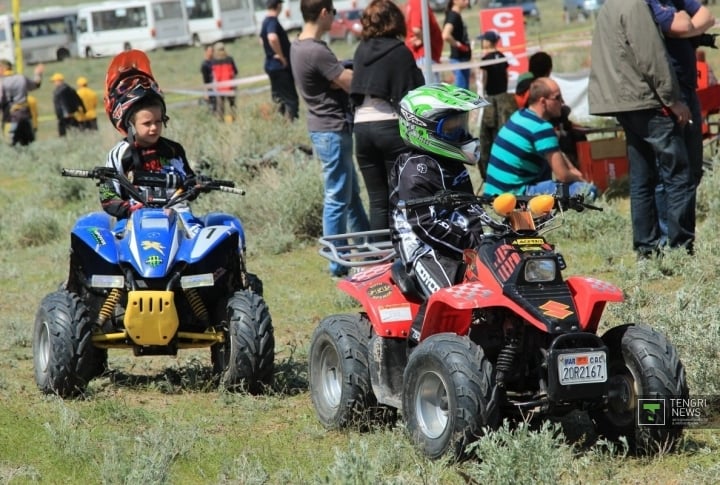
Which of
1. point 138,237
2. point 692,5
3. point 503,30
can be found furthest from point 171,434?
point 503,30

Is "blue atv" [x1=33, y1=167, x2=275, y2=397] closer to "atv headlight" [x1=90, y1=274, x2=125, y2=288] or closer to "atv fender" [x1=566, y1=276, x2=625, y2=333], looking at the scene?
"atv headlight" [x1=90, y1=274, x2=125, y2=288]

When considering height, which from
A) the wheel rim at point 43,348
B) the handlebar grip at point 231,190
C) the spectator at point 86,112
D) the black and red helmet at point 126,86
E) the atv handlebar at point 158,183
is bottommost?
the spectator at point 86,112

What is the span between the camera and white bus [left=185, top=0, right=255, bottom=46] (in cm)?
5266

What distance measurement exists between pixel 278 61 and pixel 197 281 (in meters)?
10.5

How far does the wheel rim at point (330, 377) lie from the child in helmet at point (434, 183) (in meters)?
0.71

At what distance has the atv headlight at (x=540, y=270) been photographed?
5.07 m

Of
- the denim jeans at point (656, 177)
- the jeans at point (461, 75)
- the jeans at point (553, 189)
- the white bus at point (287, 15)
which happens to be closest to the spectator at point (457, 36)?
the jeans at point (461, 75)

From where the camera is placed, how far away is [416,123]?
5.79 meters

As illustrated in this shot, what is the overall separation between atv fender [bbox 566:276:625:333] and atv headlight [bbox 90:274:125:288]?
2.85m

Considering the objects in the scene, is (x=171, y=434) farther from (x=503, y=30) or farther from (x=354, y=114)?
(x=503, y=30)

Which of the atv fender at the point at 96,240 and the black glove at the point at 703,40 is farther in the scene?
the black glove at the point at 703,40

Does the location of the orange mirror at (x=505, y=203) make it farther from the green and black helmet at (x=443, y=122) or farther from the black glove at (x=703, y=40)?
the black glove at (x=703, y=40)

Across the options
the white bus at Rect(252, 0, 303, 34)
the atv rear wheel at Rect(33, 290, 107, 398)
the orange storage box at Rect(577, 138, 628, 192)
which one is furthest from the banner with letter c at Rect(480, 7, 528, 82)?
the white bus at Rect(252, 0, 303, 34)

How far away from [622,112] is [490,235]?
368 centimetres
